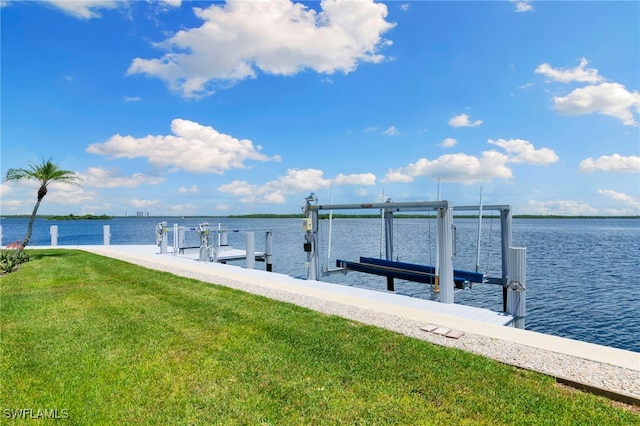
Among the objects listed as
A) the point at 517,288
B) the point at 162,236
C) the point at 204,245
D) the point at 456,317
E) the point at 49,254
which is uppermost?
the point at 162,236

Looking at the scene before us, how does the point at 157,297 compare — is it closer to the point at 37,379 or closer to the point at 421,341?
the point at 37,379

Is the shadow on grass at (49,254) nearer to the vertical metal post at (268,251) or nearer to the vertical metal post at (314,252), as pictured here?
the vertical metal post at (268,251)

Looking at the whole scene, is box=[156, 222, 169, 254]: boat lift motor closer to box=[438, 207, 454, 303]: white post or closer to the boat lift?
the boat lift

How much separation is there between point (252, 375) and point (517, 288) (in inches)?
198

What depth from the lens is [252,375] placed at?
13.6 ft

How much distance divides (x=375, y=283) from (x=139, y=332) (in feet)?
32.7

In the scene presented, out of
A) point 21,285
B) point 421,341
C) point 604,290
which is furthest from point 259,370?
point 604,290

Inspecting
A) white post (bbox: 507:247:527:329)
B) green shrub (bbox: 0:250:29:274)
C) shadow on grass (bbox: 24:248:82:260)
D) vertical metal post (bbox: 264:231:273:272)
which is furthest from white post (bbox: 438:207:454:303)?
shadow on grass (bbox: 24:248:82:260)

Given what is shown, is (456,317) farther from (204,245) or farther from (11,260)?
(11,260)

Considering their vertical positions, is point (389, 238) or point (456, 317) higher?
point (389, 238)

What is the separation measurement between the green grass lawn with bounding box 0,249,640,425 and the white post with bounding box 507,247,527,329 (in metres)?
2.68

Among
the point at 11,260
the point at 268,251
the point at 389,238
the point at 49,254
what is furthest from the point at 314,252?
the point at 49,254

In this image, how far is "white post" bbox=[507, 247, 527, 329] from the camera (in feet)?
22.2

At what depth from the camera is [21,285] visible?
9312 mm
